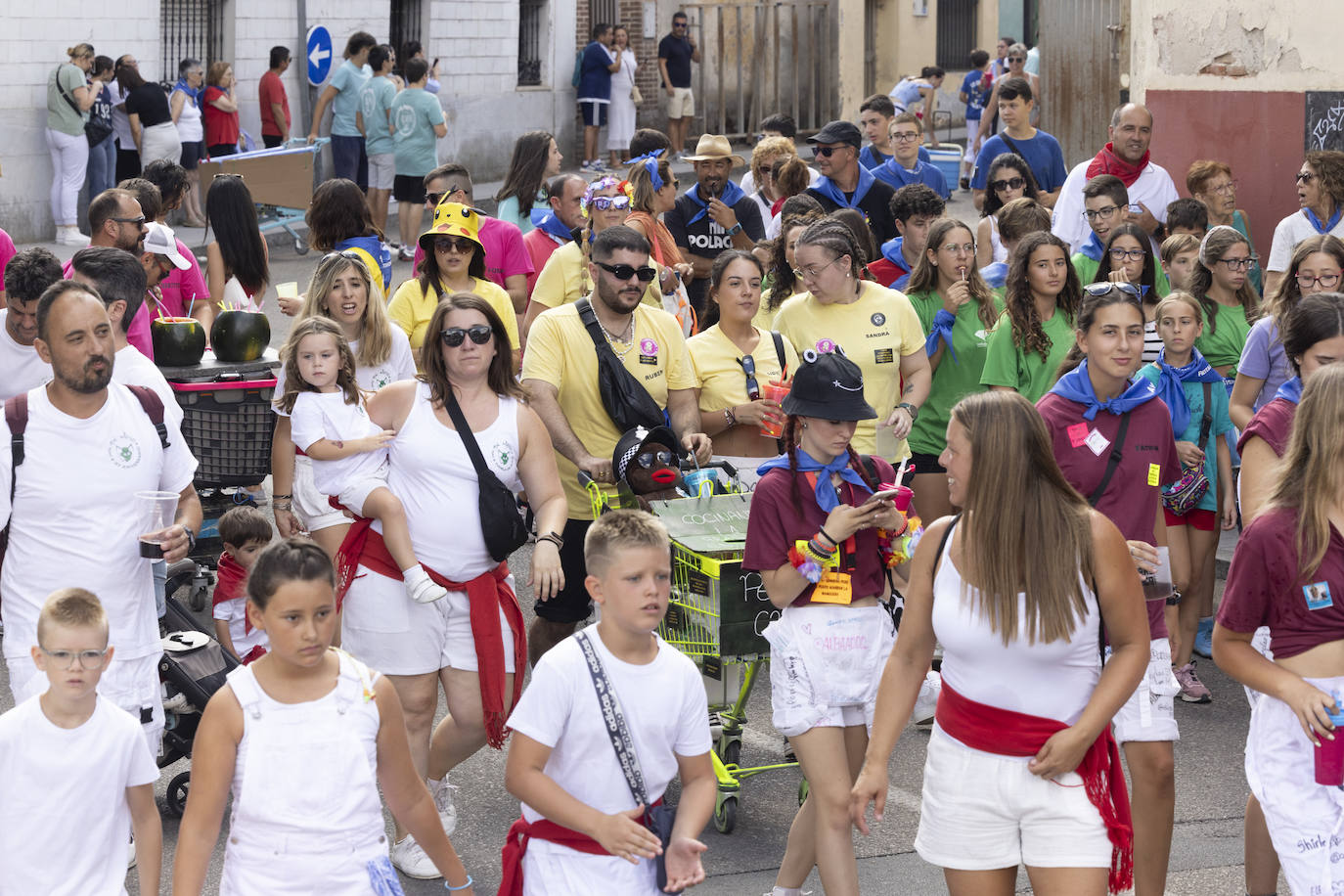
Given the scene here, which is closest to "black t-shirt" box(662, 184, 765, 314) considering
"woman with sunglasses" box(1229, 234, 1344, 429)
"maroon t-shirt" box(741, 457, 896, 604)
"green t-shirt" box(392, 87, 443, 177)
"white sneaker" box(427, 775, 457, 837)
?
"woman with sunglasses" box(1229, 234, 1344, 429)

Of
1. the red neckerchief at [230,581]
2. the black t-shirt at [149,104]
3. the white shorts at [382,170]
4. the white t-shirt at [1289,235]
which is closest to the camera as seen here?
the red neckerchief at [230,581]

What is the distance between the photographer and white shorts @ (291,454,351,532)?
7.11 metres

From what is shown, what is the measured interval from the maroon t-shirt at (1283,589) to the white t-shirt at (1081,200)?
20.9 feet

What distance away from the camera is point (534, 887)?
4.44 metres

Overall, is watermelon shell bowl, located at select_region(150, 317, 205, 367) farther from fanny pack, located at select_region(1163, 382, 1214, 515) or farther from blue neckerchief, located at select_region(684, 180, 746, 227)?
fanny pack, located at select_region(1163, 382, 1214, 515)

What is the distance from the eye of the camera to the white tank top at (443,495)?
5.99 meters

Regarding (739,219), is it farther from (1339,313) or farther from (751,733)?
(1339,313)

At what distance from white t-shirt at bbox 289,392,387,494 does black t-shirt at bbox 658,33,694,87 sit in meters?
22.1

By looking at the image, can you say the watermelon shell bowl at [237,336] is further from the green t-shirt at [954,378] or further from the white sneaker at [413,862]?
the green t-shirt at [954,378]

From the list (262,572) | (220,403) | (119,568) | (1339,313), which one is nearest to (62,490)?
(119,568)

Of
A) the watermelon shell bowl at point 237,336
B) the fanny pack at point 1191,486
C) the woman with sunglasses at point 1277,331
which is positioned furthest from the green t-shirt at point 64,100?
the woman with sunglasses at point 1277,331

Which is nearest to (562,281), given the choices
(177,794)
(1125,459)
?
(177,794)

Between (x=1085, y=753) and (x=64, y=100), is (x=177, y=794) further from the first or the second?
(x=64, y=100)

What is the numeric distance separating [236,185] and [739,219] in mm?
3349
